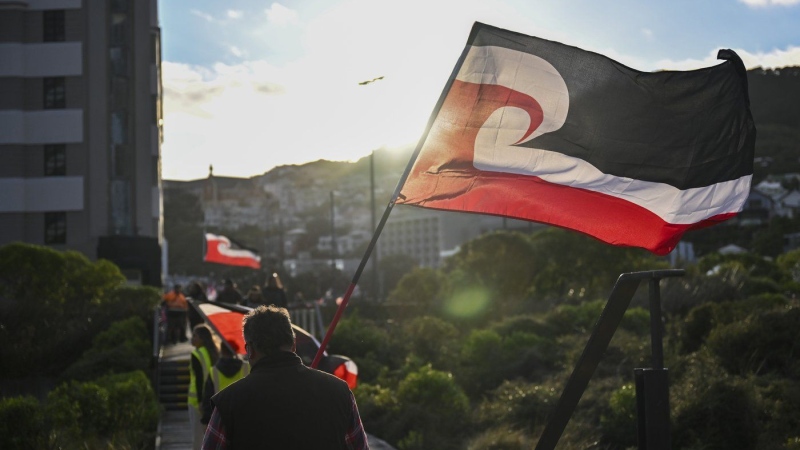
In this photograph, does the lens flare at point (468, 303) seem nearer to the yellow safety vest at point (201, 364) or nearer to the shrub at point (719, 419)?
the shrub at point (719, 419)

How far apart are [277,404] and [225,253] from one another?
39.6 meters

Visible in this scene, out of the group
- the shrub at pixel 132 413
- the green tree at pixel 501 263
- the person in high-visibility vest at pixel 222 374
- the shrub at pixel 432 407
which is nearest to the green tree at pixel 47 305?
the shrub at pixel 132 413

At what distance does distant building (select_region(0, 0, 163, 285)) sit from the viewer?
44438 mm

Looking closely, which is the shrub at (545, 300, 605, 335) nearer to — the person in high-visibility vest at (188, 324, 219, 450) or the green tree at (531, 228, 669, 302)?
the person in high-visibility vest at (188, 324, 219, 450)

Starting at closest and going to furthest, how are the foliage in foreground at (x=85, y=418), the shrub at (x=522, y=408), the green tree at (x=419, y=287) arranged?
the foliage in foreground at (x=85, y=418), the shrub at (x=522, y=408), the green tree at (x=419, y=287)

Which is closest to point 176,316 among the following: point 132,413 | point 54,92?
point 132,413

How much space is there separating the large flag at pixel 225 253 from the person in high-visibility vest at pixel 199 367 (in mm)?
33089

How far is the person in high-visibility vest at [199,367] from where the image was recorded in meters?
9.79

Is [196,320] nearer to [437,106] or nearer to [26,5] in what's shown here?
[437,106]

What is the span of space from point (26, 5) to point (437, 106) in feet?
135

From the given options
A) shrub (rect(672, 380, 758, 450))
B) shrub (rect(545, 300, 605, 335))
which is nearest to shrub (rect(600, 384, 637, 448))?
shrub (rect(672, 380, 758, 450))

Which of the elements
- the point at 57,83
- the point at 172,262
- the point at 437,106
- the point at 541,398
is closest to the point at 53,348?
the point at 541,398

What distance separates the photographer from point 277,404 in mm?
4656

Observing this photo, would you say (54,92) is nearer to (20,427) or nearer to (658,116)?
(20,427)
